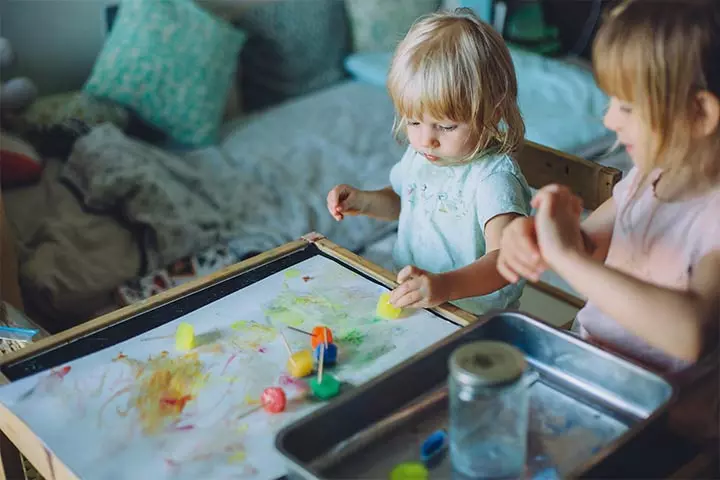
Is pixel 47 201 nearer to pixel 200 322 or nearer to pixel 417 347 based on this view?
pixel 200 322

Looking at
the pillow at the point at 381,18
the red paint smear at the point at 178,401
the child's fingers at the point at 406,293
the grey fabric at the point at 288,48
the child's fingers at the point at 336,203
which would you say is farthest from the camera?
the pillow at the point at 381,18

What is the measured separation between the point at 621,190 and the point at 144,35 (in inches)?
69.4

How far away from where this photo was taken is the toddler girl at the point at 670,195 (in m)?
0.74

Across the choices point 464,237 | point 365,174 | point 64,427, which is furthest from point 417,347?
point 365,174

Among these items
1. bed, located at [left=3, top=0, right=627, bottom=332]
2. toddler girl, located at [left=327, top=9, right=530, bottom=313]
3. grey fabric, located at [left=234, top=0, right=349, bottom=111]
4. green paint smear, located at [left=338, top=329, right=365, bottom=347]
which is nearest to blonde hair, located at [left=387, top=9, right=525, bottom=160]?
toddler girl, located at [left=327, top=9, right=530, bottom=313]

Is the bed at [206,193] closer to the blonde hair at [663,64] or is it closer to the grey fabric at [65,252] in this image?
the grey fabric at [65,252]

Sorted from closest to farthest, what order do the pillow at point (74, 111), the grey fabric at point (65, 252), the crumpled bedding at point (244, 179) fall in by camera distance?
the grey fabric at point (65, 252) < the crumpled bedding at point (244, 179) < the pillow at point (74, 111)

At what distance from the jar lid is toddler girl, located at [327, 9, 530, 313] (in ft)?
0.98

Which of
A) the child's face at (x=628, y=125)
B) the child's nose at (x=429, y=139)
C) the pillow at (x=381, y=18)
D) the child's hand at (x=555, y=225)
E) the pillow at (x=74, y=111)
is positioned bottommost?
the pillow at (x=74, y=111)

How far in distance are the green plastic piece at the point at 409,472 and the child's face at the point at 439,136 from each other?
1.65ft

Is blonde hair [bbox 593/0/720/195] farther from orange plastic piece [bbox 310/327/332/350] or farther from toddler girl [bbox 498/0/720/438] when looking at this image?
orange plastic piece [bbox 310/327/332/350]

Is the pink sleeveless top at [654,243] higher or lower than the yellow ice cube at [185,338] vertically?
higher

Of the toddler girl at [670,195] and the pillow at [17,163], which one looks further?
the pillow at [17,163]

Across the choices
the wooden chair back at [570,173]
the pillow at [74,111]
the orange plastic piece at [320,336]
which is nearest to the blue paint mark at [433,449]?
the orange plastic piece at [320,336]
